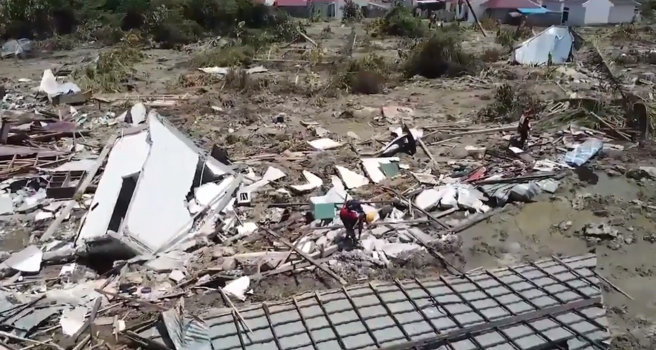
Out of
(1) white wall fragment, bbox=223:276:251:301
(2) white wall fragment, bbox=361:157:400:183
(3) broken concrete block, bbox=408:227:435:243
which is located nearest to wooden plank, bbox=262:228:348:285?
(1) white wall fragment, bbox=223:276:251:301

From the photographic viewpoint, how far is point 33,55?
→ 19.2 meters

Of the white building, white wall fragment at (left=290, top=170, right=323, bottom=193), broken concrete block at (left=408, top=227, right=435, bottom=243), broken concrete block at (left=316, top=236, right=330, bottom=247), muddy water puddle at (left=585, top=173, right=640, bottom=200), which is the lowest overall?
the white building

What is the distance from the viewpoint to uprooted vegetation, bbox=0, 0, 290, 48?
68.2 feet

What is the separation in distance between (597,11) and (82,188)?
2883 centimetres

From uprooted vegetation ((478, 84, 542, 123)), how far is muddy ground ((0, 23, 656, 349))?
41cm

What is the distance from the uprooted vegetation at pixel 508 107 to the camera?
11.2 meters

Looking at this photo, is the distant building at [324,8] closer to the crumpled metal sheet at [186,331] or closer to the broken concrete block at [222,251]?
the broken concrete block at [222,251]

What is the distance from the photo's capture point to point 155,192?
7.27 metres

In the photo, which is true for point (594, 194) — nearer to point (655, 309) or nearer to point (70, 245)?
point (655, 309)

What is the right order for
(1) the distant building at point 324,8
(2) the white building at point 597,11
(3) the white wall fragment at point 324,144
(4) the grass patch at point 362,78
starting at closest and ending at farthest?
(3) the white wall fragment at point 324,144 → (4) the grass patch at point 362,78 → (1) the distant building at point 324,8 → (2) the white building at point 597,11

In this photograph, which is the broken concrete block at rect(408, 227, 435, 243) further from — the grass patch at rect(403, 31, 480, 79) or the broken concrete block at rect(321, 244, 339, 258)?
the grass patch at rect(403, 31, 480, 79)

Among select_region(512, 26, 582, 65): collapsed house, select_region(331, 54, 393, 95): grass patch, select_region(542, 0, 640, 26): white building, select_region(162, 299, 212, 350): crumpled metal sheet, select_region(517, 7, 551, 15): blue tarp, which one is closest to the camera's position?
select_region(162, 299, 212, 350): crumpled metal sheet

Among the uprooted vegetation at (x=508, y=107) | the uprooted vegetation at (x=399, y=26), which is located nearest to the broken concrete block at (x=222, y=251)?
the uprooted vegetation at (x=508, y=107)

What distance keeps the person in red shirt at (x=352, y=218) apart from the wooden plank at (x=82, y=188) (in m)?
3.74
